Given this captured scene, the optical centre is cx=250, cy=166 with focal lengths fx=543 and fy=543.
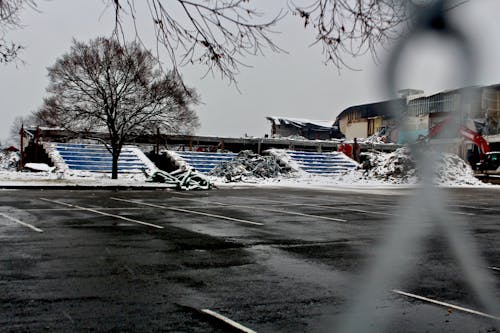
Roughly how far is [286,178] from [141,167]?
1034cm

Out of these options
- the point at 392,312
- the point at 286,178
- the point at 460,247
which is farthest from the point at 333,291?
the point at 286,178

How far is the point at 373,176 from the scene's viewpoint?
38.9 m

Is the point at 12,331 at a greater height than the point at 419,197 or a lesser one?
lesser

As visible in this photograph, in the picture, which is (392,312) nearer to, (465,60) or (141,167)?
(465,60)

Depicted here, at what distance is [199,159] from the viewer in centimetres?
4184

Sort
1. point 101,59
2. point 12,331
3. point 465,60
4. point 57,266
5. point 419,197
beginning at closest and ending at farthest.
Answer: point 465,60, point 419,197, point 12,331, point 57,266, point 101,59

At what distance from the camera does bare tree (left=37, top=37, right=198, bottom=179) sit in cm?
2858

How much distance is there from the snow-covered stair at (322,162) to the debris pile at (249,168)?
7.78ft

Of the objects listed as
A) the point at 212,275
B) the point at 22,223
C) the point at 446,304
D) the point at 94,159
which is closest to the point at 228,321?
the point at 212,275

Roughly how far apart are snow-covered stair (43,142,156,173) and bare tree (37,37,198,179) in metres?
6.42

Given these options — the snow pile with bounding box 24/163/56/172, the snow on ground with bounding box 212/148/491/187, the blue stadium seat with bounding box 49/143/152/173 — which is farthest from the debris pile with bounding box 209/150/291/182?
the snow pile with bounding box 24/163/56/172

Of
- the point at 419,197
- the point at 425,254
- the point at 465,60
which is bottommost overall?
the point at 425,254

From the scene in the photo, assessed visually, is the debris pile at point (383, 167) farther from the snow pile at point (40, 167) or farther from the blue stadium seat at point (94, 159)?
the snow pile at point (40, 167)

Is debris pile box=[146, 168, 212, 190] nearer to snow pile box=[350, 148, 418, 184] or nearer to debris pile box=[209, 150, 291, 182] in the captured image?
debris pile box=[209, 150, 291, 182]
